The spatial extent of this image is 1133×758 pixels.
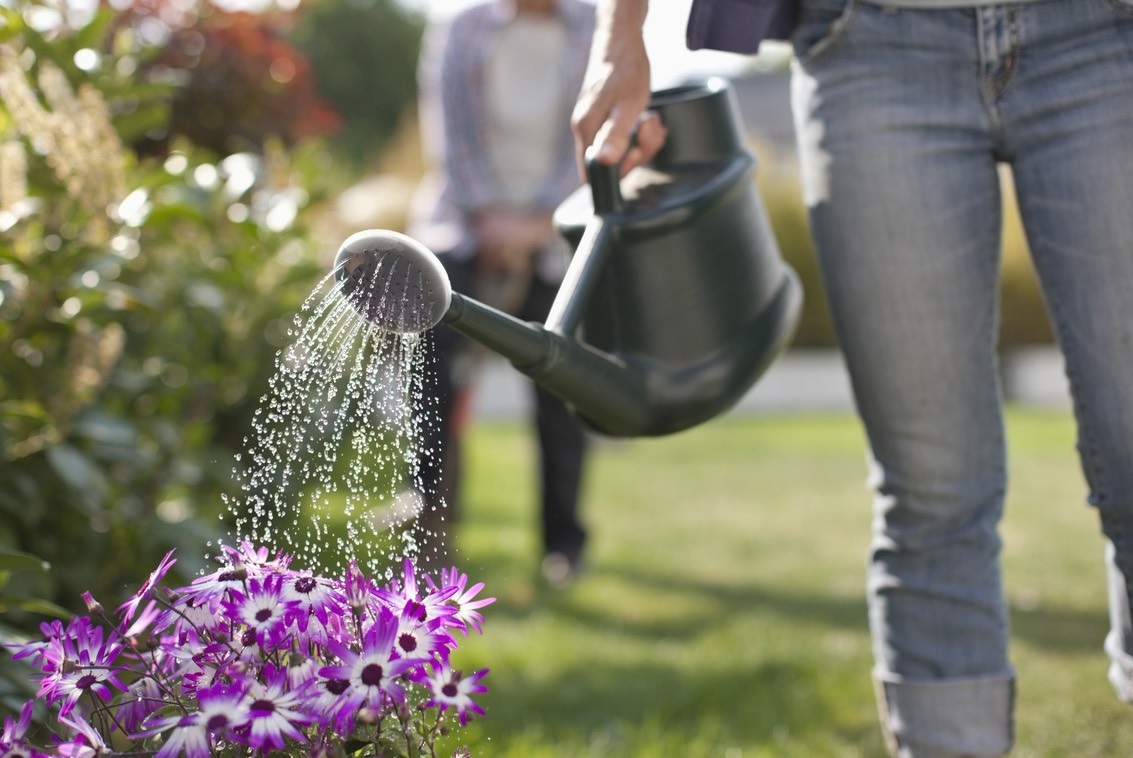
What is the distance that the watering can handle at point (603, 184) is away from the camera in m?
1.45

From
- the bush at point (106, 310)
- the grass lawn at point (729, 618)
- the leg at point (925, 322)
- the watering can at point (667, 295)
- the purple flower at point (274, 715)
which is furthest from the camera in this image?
the grass lawn at point (729, 618)

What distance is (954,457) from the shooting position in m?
1.52

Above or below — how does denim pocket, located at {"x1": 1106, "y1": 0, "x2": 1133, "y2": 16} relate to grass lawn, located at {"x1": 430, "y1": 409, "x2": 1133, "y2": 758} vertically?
above

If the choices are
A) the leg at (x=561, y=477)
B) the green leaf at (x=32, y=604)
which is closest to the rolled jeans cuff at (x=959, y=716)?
the green leaf at (x=32, y=604)

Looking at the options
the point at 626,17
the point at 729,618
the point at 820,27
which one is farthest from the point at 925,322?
the point at 729,618

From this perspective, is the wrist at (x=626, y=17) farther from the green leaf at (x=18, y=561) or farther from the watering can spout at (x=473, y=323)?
the green leaf at (x=18, y=561)

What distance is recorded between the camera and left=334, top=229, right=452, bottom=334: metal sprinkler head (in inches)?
42.6

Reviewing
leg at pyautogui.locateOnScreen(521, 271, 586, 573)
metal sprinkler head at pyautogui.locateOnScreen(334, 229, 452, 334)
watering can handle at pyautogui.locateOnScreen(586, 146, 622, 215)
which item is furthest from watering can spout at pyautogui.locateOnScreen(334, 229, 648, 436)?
leg at pyautogui.locateOnScreen(521, 271, 586, 573)

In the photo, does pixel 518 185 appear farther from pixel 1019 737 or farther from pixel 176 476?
pixel 1019 737

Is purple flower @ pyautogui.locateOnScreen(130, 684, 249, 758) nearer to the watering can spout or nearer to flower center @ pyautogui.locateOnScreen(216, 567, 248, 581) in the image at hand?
flower center @ pyautogui.locateOnScreen(216, 567, 248, 581)

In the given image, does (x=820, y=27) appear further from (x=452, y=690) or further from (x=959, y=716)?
(x=452, y=690)

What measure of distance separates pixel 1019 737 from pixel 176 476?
1.60m

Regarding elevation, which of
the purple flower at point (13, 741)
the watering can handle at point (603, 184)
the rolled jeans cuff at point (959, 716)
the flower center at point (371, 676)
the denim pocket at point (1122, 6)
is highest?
the denim pocket at point (1122, 6)

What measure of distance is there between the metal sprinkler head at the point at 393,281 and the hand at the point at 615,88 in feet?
1.36
